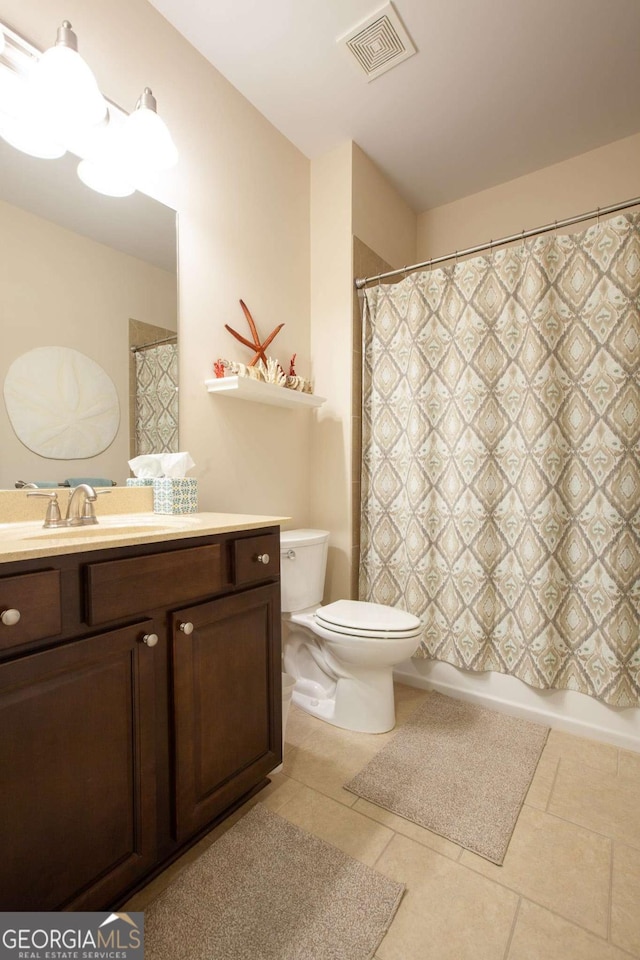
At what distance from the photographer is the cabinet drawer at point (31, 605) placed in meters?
0.75

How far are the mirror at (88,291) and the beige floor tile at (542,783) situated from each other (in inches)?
65.9

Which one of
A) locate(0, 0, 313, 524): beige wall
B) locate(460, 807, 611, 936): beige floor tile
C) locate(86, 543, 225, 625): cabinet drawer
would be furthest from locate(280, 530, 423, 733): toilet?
locate(86, 543, 225, 625): cabinet drawer

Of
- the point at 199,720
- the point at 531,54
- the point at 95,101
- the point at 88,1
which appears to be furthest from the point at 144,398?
the point at 531,54

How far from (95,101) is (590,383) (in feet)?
6.17

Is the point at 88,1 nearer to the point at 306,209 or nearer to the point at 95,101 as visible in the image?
the point at 95,101

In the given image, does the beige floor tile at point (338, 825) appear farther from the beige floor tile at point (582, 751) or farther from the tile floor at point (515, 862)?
the beige floor tile at point (582, 751)

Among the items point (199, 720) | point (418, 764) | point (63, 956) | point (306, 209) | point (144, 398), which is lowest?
point (418, 764)

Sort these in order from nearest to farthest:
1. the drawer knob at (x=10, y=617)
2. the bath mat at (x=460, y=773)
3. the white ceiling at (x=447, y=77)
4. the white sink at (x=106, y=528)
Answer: the drawer knob at (x=10, y=617)
the white sink at (x=106, y=528)
the bath mat at (x=460, y=773)
the white ceiling at (x=447, y=77)

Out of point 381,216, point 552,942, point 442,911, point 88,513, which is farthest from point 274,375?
point 552,942

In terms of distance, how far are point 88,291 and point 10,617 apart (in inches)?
42.9

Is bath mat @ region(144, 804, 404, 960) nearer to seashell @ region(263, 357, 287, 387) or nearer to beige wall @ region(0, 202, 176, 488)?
beige wall @ region(0, 202, 176, 488)

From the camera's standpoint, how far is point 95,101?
1.28m

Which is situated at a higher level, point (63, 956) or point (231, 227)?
point (231, 227)

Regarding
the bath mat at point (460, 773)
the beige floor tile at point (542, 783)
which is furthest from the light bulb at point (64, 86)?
the beige floor tile at point (542, 783)
